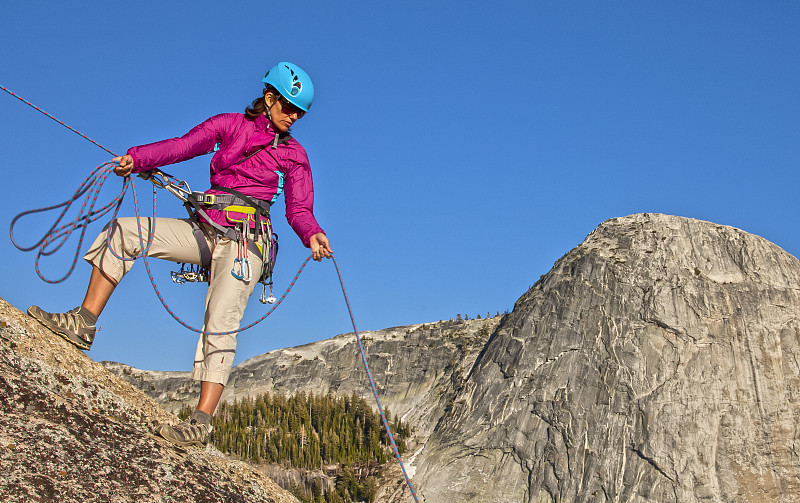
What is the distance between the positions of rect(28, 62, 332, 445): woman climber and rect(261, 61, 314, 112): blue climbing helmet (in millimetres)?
11

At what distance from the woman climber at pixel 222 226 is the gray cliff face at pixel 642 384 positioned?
43.3 metres

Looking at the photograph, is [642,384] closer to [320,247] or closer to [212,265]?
[320,247]

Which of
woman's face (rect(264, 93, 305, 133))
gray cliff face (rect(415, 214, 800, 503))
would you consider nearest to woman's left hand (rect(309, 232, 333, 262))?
woman's face (rect(264, 93, 305, 133))

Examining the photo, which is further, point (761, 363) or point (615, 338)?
point (615, 338)

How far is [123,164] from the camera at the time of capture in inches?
305

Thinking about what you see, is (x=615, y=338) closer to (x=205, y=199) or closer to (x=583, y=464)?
(x=583, y=464)

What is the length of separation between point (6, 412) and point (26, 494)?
982 mm

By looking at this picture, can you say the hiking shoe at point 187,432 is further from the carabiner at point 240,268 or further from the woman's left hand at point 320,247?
the woman's left hand at point 320,247

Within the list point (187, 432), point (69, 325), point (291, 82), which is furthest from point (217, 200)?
point (187, 432)

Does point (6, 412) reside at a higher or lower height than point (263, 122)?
lower

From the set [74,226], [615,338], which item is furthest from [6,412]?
[615,338]

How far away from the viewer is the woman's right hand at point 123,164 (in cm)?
775

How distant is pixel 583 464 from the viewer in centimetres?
4916

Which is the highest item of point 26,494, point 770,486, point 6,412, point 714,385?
point 714,385
